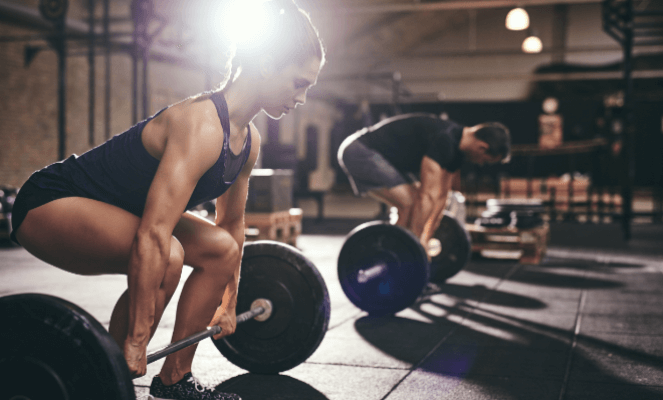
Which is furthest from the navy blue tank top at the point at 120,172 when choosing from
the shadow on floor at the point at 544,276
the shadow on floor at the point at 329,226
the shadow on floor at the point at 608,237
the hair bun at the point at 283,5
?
the shadow on floor at the point at 329,226

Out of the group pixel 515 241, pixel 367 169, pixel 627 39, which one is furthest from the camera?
pixel 627 39

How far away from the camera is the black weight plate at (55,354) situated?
1163 millimetres

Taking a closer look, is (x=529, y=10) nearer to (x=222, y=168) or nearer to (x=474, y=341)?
(x=474, y=341)

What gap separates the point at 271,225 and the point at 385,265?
2.79m

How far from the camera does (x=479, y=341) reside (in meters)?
2.59

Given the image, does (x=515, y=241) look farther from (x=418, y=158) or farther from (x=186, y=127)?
(x=186, y=127)

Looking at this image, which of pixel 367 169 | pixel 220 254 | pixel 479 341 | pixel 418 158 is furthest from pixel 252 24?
pixel 418 158

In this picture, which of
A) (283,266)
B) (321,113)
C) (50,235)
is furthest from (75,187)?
(321,113)

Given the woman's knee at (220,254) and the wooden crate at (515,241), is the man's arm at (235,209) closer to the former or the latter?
the woman's knee at (220,254)

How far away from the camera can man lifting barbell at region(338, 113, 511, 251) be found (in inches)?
134

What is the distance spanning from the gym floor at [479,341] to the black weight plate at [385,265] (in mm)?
100

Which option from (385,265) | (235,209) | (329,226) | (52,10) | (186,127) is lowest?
(329,226)

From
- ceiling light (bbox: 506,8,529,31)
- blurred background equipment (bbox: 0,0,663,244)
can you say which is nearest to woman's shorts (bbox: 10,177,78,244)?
blurred background equipment (bbox: 0,0,663,244)

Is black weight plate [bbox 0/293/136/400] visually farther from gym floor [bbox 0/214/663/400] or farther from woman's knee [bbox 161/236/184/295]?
gym floor [bbox 0/214/663/400]
